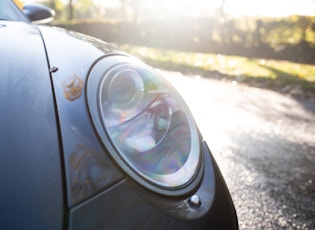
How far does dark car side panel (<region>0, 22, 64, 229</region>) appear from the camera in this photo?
72 cm

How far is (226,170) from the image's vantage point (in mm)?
2266

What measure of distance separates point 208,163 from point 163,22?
42.8 feet

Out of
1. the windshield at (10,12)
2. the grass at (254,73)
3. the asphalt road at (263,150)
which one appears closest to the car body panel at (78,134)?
the windshield at (10,12)

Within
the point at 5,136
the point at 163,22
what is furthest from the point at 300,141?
the point at 163,22

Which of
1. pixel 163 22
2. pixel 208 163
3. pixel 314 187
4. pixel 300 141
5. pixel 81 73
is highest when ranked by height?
pixel 81 73

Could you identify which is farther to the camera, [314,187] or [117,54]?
[314,187]

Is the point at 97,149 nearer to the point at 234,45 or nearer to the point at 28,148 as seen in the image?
the point at 28,148

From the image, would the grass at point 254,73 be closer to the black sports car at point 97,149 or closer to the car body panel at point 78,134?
the black sports car at point 97,149

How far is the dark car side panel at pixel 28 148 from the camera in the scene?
2.35 feet

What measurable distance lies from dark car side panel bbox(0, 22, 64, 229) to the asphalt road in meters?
1.19

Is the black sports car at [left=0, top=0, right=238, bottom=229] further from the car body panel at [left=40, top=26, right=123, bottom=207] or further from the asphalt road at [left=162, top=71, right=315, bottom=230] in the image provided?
the asphalt road at [left=162, top=71, right=315, bottom=230]

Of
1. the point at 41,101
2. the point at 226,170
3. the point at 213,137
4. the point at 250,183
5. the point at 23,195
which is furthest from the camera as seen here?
the point at 213,137

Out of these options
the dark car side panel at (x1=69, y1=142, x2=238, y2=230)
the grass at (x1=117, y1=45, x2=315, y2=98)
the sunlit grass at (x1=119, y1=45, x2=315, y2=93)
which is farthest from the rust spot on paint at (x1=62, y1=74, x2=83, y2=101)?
the sunlit grass at (x1=119, y1=45, x2=315, y2=93)

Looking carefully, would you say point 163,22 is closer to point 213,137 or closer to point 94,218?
point 213,137
